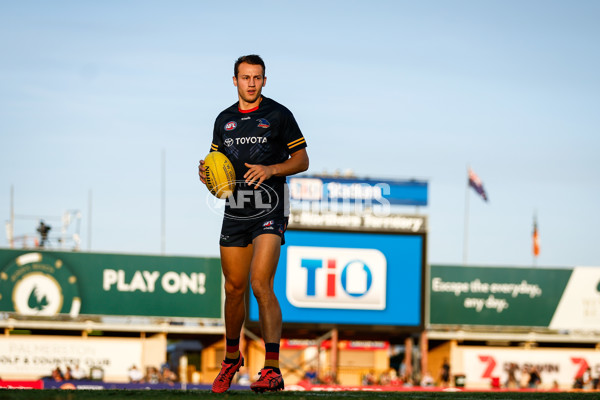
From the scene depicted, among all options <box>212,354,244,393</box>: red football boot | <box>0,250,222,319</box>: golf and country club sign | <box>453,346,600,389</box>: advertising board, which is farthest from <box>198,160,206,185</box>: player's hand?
<box>453,346,600,389</box>: advertising board

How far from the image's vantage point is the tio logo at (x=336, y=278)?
3569cm

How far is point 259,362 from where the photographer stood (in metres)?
42.2

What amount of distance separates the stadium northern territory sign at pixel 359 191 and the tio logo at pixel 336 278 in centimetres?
327

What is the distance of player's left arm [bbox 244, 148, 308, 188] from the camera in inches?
312

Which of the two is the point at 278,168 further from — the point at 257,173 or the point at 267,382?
the point at 267,382

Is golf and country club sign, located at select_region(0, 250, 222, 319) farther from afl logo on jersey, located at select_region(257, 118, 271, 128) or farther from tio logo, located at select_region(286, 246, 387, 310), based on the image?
afl logo on jersey, located at select_region(257, 118, 271, 128)

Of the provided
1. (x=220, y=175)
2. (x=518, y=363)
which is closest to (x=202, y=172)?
(x=220, y=175)

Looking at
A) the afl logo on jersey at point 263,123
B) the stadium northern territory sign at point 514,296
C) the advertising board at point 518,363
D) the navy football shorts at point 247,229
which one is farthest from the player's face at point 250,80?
the advertising board at point 518,363

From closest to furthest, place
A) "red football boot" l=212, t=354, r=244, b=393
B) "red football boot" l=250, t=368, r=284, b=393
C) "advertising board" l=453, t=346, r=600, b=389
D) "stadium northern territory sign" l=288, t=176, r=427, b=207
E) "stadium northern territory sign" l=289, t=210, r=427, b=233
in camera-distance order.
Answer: "red football boot" l=250, t=368, r=284, b=393 < "red football boot" l=212, t=354, r=244, b=393 < "stadium northern territory sign" l=289, t=210, r=427, b=233 < "stadium northern territory sign" l=288, t=176, r=427, b=207 < "advertising board" l=453, t=346, r=600, b=389

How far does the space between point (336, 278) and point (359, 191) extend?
4.53 meters

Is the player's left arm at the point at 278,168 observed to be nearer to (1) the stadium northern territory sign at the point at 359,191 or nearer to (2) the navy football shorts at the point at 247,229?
(2) the navy football shorts at the point at 247,229

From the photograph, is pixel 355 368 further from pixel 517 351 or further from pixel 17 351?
pixel 17 351

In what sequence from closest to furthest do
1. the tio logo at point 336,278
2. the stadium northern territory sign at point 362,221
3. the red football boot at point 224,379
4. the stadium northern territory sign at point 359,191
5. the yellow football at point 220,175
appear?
1. the yellow football at point 220,175
2. the red football boot at point 224,379
3. the tio logo at point 336,278
4. the stadium northern territory sign at point 362,221
5. the stadium northern territory sign at point 359,191

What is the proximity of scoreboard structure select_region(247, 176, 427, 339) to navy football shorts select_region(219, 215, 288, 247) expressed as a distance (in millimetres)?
27117
